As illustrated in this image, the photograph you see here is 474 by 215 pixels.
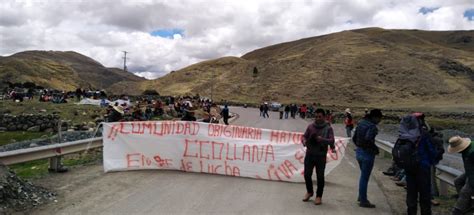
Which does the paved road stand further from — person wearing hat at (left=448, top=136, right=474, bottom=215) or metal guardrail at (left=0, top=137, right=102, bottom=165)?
person wearing hat at (left=448, top=136, right=474, bottom=215)

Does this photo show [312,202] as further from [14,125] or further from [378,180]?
[14,125]

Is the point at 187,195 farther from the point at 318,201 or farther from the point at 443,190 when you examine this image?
the point at 443,190

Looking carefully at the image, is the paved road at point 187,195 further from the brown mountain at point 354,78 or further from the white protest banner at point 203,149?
the brown mountain at point 354,78

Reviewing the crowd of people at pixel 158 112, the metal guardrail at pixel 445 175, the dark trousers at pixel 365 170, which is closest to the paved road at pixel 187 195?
the dark trousers at pixel 365 170

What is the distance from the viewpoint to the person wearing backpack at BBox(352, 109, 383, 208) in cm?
849

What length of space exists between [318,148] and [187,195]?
247cm

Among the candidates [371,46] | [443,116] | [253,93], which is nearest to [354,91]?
[253,93]

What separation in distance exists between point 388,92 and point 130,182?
4082 inches

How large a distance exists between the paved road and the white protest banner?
0.33m

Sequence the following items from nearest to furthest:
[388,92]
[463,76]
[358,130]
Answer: [358,130] → [388,92] → [463,76]

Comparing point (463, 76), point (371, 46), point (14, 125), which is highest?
point (371, 46)

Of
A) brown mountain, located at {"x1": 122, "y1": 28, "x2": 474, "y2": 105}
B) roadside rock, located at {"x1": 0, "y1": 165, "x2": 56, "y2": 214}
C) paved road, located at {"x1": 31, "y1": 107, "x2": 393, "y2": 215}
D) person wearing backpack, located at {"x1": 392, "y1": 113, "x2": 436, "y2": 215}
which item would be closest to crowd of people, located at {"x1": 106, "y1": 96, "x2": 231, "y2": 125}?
paved road, located at {"x1": 31, "y1": 107, "x2": 393, "y2": 215}

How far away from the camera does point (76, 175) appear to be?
10898 millimetres

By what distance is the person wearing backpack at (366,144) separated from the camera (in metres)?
8.49
